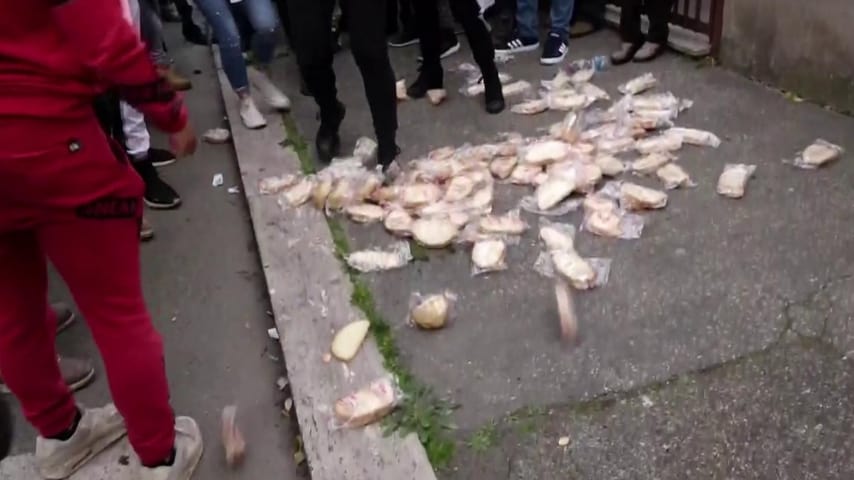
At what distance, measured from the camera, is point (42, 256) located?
2371mm

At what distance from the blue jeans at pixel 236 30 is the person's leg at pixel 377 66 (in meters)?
1.24

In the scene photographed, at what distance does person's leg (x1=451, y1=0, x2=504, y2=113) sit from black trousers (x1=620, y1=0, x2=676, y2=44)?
1224 mm

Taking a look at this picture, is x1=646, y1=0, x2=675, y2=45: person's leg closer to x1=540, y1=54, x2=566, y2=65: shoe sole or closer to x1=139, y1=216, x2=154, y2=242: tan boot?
x1=540, y1=54, x2=566, y2=65: shoe sole

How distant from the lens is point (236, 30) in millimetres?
4988

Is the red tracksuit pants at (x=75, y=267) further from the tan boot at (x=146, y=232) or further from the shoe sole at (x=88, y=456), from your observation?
the tan boot at (x=146, y=232)

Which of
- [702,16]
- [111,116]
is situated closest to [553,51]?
[702,16]

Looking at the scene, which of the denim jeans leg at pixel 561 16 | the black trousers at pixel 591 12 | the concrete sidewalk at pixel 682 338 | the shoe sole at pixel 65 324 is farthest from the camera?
the black trousers at pixel 591 12

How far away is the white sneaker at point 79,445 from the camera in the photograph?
2.67 meters

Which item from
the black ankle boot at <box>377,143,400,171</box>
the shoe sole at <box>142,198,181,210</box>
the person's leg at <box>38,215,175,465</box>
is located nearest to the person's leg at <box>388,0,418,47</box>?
the black ankle boot at <box>377,143,400,171</box>

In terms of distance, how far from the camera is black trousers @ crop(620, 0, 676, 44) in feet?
18.3

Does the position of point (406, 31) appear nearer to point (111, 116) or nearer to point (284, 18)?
point (284, 18)

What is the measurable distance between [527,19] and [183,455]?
14.6ft

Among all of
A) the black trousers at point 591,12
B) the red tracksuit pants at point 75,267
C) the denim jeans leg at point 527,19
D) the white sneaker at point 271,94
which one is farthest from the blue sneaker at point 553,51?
the red tracksuit pants at point 75,267

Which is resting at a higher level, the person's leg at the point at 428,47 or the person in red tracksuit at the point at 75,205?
the person in red tracksuit at the point at 75,205
